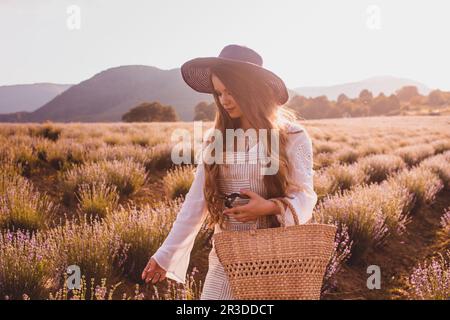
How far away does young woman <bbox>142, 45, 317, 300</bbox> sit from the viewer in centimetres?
207

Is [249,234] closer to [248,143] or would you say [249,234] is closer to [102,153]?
[248,143]

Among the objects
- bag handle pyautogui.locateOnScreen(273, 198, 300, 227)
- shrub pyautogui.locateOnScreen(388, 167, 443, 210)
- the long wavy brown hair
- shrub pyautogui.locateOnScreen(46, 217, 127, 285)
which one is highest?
the long wavy brown hair

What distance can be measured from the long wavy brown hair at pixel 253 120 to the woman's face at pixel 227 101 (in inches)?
1.1

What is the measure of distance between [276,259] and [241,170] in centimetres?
53

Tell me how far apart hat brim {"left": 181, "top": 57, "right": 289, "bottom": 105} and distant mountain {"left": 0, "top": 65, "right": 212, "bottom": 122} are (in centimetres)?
5939

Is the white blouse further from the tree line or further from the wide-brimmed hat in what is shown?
the tree line

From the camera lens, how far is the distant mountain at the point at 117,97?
69875mm

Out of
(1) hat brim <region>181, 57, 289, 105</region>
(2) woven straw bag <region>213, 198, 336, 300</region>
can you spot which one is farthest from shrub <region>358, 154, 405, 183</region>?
(2) woven straw bag <region>213, 198, 336, 300</region>

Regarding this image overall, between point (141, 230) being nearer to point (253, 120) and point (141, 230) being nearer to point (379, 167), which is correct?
point (253, 120)

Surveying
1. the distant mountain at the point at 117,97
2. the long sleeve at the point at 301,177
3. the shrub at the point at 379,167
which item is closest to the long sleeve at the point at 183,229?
the long sleeve at the point at 301,177

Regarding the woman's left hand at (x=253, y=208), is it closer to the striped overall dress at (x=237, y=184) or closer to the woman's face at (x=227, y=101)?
the striped overall dress at (x=237, y=184)

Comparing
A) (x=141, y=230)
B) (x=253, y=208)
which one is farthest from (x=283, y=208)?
(x=141, y=230)

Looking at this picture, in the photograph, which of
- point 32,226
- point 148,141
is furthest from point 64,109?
point 32,226

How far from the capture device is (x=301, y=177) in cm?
211
